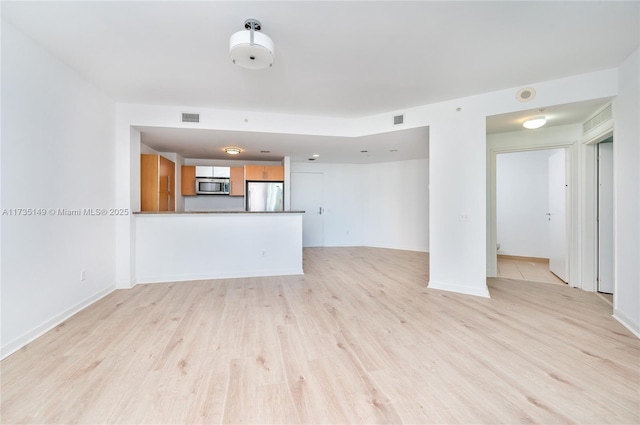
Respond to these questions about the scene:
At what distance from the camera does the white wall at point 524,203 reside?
5.57 metres

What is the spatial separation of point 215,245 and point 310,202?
344 cm

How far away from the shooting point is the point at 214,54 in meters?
2.45

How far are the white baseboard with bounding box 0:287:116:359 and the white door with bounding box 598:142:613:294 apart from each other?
6.42 meters

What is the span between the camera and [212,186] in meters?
6.17

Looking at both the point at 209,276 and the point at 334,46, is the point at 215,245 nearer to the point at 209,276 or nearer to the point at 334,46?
the point at 209,276

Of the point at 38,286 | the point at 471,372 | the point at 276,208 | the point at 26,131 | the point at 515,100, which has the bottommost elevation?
the point at 471,372

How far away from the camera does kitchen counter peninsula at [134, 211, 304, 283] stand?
395 centimetres

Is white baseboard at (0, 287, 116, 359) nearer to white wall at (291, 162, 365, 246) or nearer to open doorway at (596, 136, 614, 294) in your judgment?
white wall at (291, 162, 365, 246)

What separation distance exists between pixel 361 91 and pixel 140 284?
4.12m

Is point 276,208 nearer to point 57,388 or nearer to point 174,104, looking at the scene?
point 174,104

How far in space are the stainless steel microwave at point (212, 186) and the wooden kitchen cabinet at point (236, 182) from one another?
12 centimetres

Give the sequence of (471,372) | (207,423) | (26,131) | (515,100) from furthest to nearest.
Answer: (515,100) < (26,131) < (471,372) < (207,423)

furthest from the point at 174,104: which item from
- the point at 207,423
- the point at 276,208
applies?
the point at 207,423

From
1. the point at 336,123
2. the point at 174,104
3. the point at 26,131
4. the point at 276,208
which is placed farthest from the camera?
the point at 276,208
